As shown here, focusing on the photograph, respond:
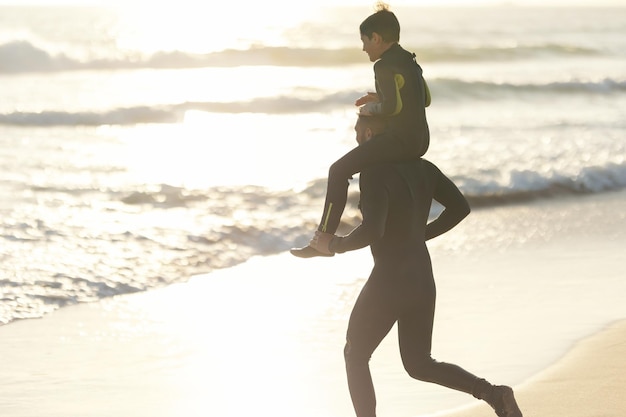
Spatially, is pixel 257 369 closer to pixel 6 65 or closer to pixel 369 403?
pixel 369 403

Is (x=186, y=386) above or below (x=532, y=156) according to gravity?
below

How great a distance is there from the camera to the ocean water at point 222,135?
1048 centimetres

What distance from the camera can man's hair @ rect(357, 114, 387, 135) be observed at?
4.12 meters

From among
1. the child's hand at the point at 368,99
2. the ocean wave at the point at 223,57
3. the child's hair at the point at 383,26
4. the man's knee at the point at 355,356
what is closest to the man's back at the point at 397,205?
the child's hand at the point at 368,99

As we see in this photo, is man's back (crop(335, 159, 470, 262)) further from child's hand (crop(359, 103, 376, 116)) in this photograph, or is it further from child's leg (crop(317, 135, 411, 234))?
child's hand (crop(359, 103, 376, 116))

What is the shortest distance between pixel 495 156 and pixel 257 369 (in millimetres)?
11355

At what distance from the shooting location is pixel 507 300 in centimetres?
807

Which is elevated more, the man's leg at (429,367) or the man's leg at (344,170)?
the man's leg at (344,170)

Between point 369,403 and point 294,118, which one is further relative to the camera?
point 294,118

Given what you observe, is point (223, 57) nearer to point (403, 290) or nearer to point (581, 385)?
point (581, 385)

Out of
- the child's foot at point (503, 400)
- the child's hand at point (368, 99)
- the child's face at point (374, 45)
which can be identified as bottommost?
the child's foot at point (503, 400)

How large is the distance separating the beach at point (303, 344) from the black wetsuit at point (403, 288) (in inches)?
50.8

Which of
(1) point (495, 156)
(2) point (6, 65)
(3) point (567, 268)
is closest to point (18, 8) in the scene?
(2) point (6, 65)

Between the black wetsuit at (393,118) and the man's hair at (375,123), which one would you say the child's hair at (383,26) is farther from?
the man's hair at (375,123)
